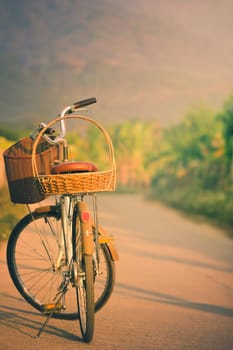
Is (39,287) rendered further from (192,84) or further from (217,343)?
(192,84)

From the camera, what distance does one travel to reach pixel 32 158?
3.98 metres

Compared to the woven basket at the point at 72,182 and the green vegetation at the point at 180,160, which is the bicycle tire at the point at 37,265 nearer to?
the woven basket at the point at 72,182

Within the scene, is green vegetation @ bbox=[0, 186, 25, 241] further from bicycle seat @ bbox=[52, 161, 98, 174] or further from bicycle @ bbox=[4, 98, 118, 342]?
bicycle seat @ bbox=[52, 161, 98, 174]

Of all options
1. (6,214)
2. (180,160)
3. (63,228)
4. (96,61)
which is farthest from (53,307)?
(96,61)

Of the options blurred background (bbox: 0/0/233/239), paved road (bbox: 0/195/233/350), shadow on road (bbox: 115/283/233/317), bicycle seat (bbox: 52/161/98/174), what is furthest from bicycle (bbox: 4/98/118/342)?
blurred background (bbox: 0/0/233/239)

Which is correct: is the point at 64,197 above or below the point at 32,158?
below

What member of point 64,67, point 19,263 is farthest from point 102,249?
point 64,67

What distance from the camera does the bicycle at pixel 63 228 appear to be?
3.86m

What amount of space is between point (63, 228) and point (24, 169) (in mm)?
490

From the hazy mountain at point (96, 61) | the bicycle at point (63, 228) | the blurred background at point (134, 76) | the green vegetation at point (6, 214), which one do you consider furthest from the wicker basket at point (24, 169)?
the hazy mountain at point (96, 61)

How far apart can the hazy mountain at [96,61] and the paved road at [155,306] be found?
35.7 meters

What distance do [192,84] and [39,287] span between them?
1910 inches

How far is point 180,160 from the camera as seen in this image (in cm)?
2100

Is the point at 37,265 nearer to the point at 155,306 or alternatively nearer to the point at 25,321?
the point at 25,321
